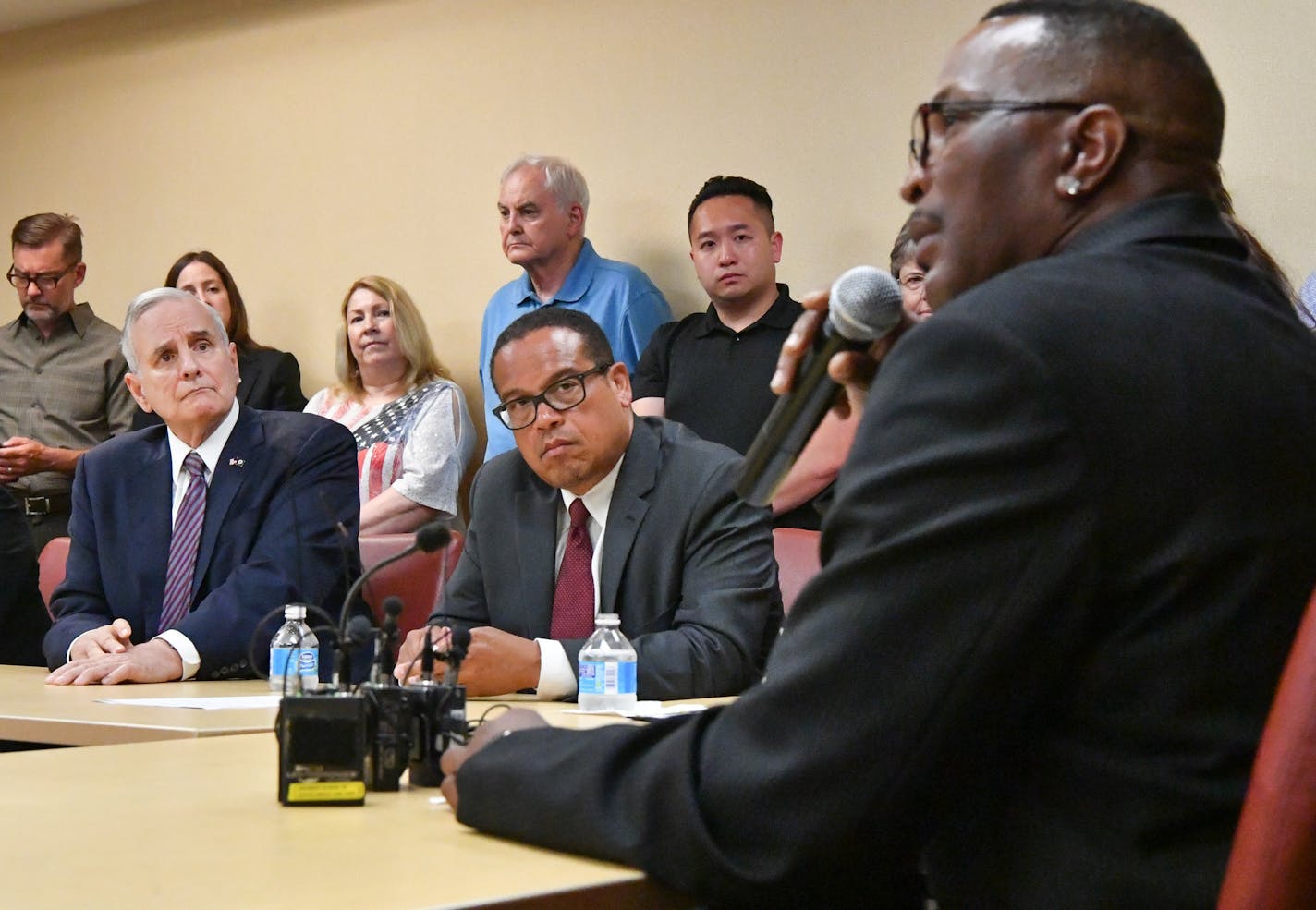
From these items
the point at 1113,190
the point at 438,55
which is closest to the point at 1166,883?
the point at 1113,190

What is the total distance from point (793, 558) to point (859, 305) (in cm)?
178

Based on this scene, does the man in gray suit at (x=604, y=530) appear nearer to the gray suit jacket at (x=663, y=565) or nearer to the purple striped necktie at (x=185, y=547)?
the gray suit jacket at (x=663, y=565)

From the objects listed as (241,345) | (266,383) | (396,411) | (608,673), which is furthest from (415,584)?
(241,345)

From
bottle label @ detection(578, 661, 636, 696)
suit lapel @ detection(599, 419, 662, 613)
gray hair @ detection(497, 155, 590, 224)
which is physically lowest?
bottle label @ detection(578, 661, 636, 696)

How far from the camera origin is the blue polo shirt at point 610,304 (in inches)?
203

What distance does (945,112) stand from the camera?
54.5 inches

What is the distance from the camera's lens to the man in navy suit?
10.7 ft

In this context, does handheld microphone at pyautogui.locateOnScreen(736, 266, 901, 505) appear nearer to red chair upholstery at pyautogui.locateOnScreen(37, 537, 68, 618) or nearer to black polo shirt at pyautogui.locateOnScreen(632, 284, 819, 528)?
black polo shirt at pyautogui.locateOnScreen(632, 284, 819, 528)

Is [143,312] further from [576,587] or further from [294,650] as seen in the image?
[576,587]

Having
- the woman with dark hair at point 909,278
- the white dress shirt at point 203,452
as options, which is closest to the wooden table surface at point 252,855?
the white dress shirt at point 203,452

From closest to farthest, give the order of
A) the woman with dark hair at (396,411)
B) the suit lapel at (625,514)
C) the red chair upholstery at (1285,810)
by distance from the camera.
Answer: the red chair upholstery at (1285,810), the suit lapel at (625,514), the woman with dark hair at (396,411)

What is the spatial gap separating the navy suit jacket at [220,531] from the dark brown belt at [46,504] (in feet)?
7.62

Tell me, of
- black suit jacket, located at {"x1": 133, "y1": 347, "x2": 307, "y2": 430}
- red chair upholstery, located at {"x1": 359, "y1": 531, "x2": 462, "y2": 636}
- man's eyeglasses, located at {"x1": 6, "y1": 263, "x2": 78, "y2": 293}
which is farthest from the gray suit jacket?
man's eyeglasses, located at {"x1": 6, "y1": 263, "x2": 78, "y2": 293}

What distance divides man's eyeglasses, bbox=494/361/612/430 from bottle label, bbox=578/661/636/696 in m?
0.75
